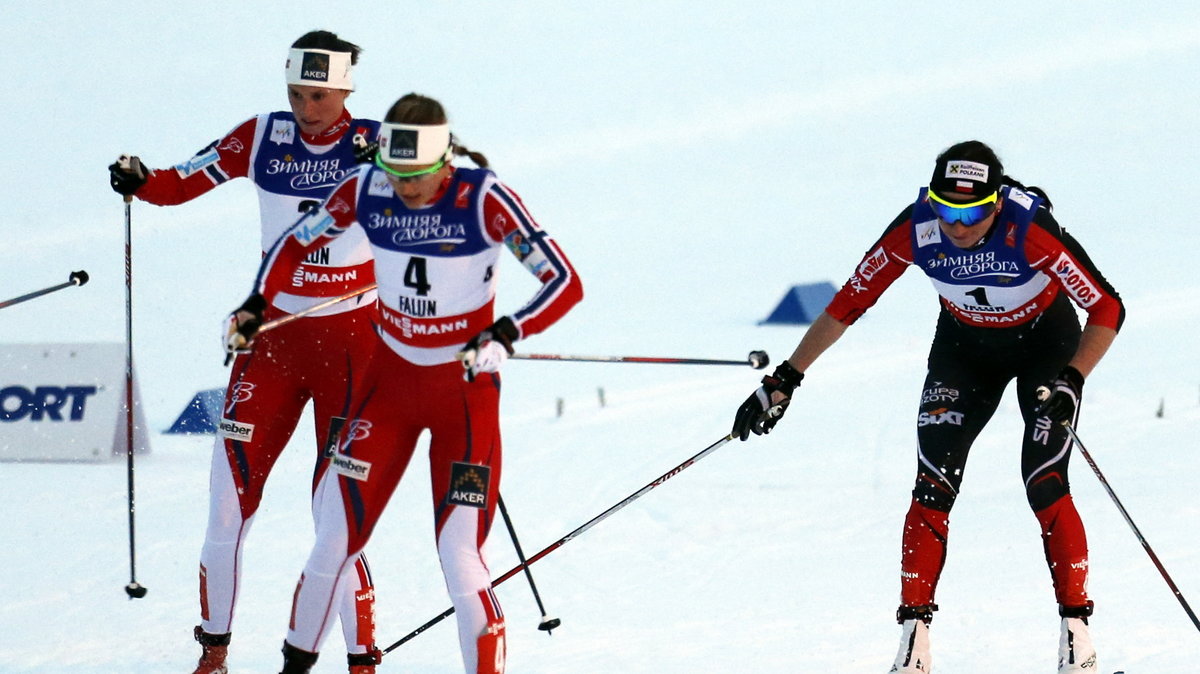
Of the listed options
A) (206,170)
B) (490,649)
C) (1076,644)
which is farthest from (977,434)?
(206,170)

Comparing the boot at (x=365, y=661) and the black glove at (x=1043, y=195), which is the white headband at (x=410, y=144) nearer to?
the boot at (x=365, y=661)

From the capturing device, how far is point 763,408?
561 cm

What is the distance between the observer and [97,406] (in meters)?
9.80

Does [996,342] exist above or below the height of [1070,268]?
below

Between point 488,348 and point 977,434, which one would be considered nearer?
point 488,348

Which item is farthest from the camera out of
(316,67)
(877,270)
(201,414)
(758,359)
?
(201,414)

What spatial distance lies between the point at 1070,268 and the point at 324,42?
2595 mm

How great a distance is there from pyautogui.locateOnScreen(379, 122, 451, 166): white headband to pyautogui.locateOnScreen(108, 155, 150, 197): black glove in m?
1.43

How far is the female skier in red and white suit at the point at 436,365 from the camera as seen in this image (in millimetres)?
4578

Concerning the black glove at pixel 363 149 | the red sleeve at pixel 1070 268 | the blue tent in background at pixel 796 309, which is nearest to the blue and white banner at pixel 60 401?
the black glove at pixel 363 149

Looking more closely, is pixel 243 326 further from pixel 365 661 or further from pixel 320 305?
pixel 365 661

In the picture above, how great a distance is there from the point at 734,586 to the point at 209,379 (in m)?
7.15

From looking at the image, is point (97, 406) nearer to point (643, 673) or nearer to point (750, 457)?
point (750, 457)

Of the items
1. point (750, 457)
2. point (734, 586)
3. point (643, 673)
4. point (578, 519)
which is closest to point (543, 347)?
point (750, 457)
